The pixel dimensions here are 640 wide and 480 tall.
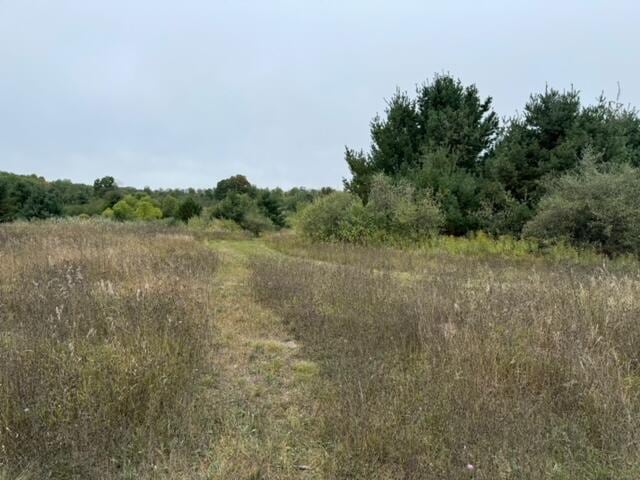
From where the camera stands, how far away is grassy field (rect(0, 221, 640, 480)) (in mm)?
2119

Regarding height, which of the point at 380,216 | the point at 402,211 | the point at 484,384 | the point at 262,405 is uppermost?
the point at 402,211

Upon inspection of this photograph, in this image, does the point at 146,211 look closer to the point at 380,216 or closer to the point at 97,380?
the point at 380,216

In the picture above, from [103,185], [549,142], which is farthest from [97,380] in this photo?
[103,185]

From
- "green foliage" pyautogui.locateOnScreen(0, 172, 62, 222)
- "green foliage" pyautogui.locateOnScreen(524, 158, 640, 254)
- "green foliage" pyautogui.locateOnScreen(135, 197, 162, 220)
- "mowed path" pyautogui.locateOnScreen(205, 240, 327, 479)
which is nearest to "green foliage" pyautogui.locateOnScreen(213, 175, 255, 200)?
"green foliage" pyautogui.locateOnScreen(135, 197, 162, 220)

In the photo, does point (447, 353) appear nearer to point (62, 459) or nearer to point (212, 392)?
point (212, 392)

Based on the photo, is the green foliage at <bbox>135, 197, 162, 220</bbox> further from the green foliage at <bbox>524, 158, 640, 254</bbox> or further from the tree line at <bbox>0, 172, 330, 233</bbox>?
the green foliage at <bbox>524, 158, 640, 254</bbox>

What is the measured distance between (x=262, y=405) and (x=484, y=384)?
1614 mm

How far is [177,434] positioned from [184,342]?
120 centimetres

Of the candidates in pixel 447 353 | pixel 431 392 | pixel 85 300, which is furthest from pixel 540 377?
pixel 85 300

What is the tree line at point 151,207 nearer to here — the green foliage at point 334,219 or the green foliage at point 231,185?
the green foliage at point 231,185

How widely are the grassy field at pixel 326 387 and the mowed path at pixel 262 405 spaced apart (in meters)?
0.01

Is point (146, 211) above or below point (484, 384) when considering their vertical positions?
above

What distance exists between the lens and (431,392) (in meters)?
2.70

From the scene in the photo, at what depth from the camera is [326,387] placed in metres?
3.03
